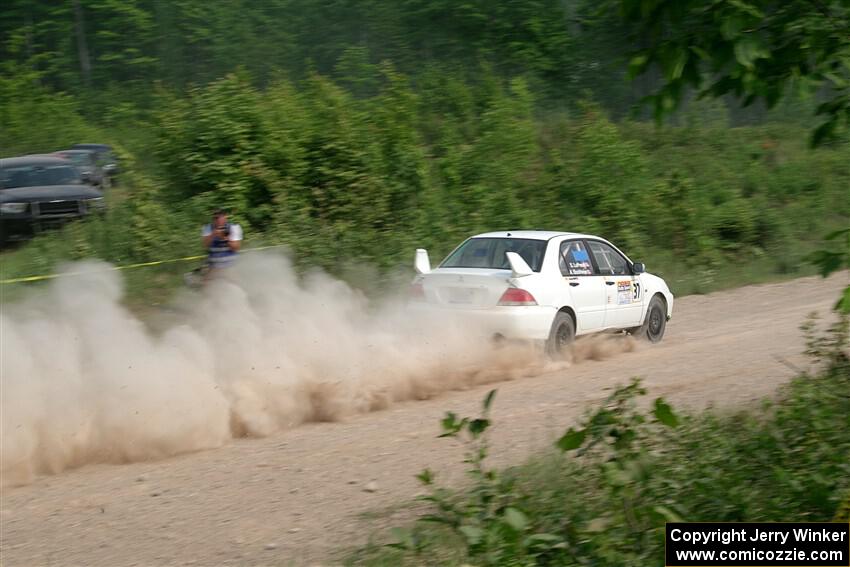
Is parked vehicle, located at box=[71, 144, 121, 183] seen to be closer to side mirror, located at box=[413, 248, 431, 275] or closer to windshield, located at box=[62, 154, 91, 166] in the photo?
windshield, located at box=[62, 154, 91, 166]

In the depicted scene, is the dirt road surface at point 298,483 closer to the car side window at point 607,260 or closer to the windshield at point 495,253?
the windshield at point 495,253

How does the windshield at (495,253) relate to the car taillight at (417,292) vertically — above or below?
above

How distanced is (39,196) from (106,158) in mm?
4132

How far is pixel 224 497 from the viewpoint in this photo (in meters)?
7.09

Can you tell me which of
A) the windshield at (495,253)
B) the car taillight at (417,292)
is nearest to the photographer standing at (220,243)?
the car taillight at (417,292)

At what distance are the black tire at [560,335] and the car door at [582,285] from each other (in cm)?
15

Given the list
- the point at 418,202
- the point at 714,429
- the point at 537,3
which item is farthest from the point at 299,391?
the point at 537,3

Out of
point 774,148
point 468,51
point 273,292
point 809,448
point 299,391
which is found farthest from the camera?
point 468,51

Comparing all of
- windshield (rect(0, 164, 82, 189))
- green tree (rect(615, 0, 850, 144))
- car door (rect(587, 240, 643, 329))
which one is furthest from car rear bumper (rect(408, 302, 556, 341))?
windshield (rect(0, 164, 82, 189))

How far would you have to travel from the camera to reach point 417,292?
11805mm

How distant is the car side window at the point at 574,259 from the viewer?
12.2 meters

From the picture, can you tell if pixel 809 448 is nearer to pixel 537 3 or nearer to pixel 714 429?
pixel 714 429

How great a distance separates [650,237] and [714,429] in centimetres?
1671

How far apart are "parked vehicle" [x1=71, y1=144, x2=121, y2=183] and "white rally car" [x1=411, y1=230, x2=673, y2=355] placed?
11.1 metres
